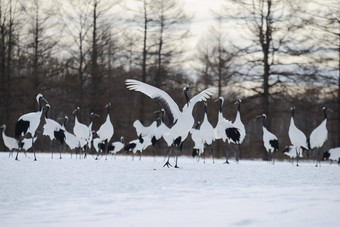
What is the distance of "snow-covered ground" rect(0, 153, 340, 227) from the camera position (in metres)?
5.91

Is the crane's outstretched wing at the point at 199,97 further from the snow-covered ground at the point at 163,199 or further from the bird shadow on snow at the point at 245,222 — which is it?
the bird shadow on snow at the point at 245,222

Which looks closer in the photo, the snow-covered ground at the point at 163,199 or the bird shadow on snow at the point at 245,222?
the bird shadow on snow at the point at 245,222

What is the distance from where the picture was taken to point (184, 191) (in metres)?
8.32

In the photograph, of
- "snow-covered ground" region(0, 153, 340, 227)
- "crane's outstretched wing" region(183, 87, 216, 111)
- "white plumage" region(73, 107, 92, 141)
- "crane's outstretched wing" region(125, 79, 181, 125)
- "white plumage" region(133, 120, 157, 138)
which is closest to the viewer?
"snow-covered ground" region(0, 153, 340, 227)

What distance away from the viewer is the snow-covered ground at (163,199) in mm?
5906

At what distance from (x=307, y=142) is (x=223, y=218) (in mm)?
12082

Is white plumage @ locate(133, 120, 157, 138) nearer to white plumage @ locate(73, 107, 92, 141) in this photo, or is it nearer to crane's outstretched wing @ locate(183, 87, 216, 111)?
white plumage @ locate(73, 107, 92, 141)

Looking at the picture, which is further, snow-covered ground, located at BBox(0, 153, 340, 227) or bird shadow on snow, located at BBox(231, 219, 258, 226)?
snow-covered ground, located at BBox(0, 153, 340, 227)

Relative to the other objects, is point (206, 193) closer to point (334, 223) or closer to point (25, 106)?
point (334, 223)

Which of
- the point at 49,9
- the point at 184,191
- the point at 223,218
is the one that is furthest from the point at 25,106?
the point at 223,218

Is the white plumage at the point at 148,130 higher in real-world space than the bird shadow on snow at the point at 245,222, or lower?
higher

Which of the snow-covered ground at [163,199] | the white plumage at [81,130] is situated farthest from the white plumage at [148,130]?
the snow-covered ground at [163,199]

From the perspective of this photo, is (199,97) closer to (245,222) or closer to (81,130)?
(81,130)

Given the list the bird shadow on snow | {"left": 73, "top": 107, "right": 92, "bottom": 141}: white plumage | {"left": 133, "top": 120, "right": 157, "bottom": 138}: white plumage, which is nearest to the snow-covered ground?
the bird shadow on snow
